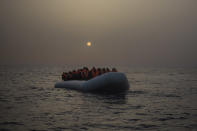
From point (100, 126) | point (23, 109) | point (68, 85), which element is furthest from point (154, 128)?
point (68, 85)

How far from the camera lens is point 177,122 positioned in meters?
9.00

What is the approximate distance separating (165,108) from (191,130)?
13.3 feet

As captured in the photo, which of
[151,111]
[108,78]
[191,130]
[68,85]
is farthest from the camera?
[68,85]

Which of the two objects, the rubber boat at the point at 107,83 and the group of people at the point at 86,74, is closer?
the rubber boat at the point at 107,83

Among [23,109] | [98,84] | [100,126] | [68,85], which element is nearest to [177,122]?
[100,126]

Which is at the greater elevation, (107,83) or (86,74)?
(86,74)

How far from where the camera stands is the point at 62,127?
8195mm

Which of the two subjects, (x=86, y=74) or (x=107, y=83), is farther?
(x=86, y=74)

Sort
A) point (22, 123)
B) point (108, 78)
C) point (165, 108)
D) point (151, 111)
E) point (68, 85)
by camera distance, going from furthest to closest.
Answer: point (68, 85)
point (108, 78)
point (165, 108)
point (151, 111)
point (22, 123)

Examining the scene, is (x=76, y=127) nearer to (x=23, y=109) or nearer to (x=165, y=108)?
(x=23, y=109)

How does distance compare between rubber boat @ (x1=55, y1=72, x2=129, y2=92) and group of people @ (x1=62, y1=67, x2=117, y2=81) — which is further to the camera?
group of people @ (x1=62, y1=67, x2=117, y2=81)

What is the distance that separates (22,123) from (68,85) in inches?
426

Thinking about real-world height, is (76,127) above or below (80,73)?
below

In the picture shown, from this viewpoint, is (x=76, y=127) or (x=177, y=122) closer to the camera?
Result: (x=76, y=127)
